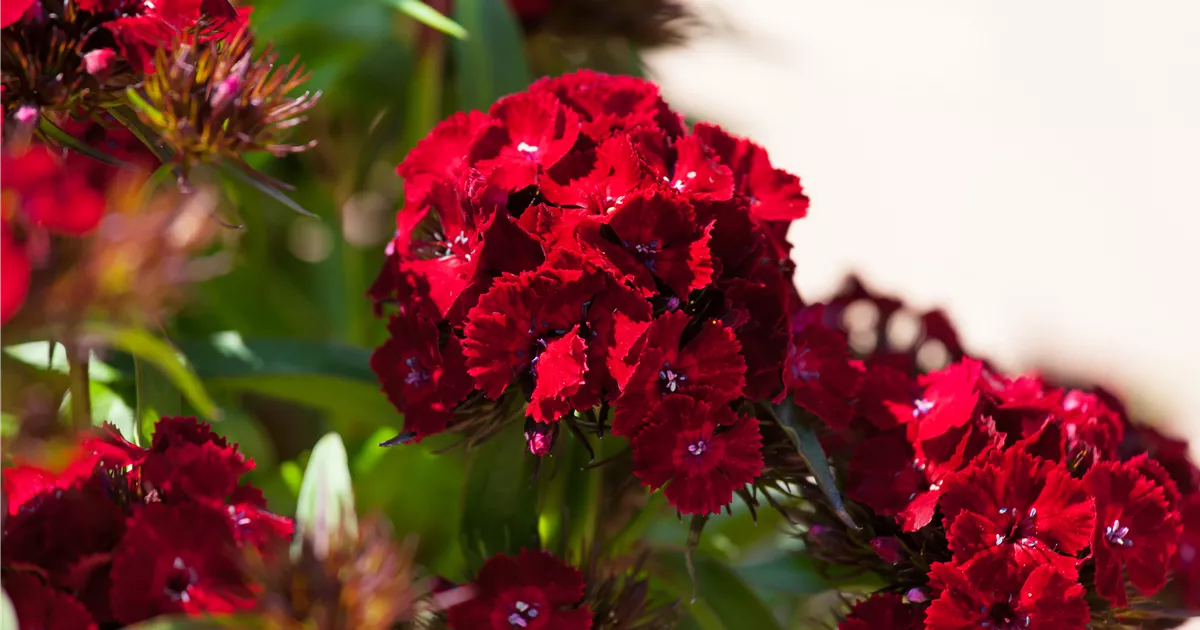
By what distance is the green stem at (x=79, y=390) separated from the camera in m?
0.68

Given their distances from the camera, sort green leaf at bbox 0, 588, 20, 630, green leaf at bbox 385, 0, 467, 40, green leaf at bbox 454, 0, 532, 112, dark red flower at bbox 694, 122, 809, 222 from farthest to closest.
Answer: green leaf at bbox 454, 0, 532, 112 → green leaf at bbox 385, 0, 467, 40 → dark red flower at bbox 694, 122, 809, 222 → green leaf at bbox 0, 588, 20, 630

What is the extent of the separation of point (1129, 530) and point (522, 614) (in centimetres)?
51

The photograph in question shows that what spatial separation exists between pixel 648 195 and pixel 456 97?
33.2 inches

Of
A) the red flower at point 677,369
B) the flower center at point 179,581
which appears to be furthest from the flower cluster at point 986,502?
the flower center at point 179,581

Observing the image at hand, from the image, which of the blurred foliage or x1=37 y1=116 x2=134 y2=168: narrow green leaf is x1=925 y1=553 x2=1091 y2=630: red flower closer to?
the blurred foliage

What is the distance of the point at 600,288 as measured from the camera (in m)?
0.78

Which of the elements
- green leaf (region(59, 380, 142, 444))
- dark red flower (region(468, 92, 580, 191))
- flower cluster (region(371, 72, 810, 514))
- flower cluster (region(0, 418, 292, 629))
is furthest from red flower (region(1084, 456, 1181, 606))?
green leaf (region(59, 380, 142, 444))

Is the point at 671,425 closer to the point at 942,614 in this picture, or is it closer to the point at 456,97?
the point at 942,614

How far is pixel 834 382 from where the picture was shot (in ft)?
2.96

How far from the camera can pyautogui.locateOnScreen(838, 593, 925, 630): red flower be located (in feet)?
2.84

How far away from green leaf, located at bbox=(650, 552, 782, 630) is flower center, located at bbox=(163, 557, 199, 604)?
1.69ft

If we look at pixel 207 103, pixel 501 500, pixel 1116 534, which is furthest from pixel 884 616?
pixel 207 103

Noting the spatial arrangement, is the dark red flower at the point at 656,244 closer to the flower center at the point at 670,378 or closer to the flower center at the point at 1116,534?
the flower center at the point at 670,378

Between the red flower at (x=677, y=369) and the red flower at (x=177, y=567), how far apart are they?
11.0 inches
